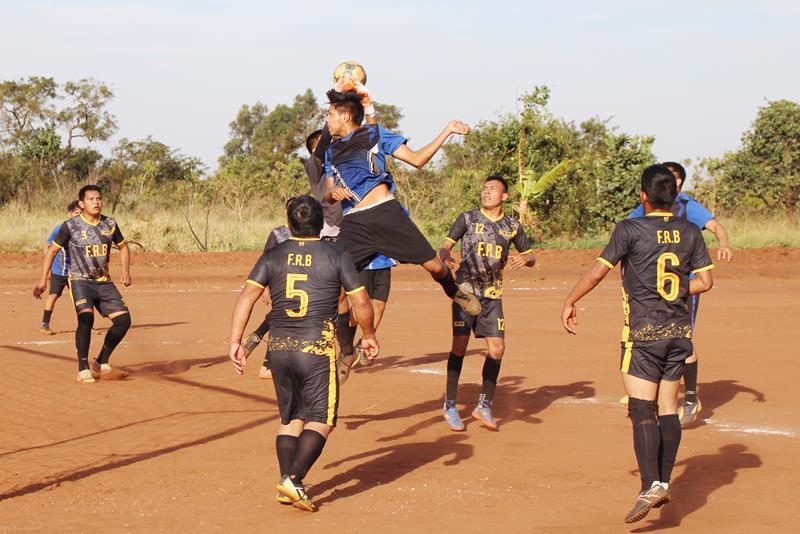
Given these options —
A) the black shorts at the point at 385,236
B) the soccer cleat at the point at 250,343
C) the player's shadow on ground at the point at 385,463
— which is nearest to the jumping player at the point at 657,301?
the player's shadow on ground at the point at 385,463

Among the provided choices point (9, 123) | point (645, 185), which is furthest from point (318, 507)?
point (9, 123)

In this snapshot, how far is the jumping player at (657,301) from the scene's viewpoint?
6.48 meters

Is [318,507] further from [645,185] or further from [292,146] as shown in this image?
[292,146]

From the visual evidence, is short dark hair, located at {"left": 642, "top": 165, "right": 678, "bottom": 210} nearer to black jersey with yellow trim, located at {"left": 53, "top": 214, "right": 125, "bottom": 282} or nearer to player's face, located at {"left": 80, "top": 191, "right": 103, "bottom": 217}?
black jersey with yellow trim, located at {"left": 53, "top": 214, "right": 125, "bottom": 282}

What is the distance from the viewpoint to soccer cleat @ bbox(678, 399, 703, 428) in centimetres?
945

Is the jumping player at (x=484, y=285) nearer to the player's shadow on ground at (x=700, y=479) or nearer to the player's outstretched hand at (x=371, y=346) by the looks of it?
the player's shadow on ground at (x=700, y=479)

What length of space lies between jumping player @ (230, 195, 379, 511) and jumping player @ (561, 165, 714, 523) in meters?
1.51

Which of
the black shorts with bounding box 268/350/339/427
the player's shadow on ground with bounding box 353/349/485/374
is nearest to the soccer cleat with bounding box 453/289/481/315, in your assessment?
the black shorts with bounding box 268/350/339/427

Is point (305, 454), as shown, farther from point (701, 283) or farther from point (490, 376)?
point (490, 376)

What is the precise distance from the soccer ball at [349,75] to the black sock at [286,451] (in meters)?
3.02

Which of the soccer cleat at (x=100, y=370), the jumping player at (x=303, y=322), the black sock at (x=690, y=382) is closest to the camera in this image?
the jumping player at (x=303, y=322)

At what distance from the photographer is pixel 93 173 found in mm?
42594

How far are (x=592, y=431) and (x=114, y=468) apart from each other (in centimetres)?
379

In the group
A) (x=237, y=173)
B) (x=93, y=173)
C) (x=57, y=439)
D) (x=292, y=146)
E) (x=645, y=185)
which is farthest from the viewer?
(x=292, y=146)
